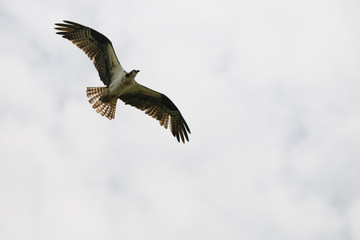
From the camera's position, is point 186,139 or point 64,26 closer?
point 64,26

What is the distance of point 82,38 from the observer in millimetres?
22062

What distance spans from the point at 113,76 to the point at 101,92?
0.76 metres

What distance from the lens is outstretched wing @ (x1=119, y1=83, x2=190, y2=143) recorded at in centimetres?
2280

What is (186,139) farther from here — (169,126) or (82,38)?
(82,38)

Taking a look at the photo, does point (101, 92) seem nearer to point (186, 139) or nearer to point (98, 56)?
point (98, 56)

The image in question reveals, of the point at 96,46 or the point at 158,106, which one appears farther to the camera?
the point at 158,106

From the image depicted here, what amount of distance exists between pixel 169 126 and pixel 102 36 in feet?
13.2

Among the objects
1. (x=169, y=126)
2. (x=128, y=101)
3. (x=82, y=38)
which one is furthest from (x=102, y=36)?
(x=169, y=126)

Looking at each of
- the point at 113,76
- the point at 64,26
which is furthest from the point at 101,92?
the point at 64,26

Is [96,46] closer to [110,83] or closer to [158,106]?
[110,83]

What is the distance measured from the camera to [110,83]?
22.2 m

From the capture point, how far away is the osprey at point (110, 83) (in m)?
21.9

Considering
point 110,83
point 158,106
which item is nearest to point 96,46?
point 110,83

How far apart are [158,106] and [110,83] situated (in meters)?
2.04
